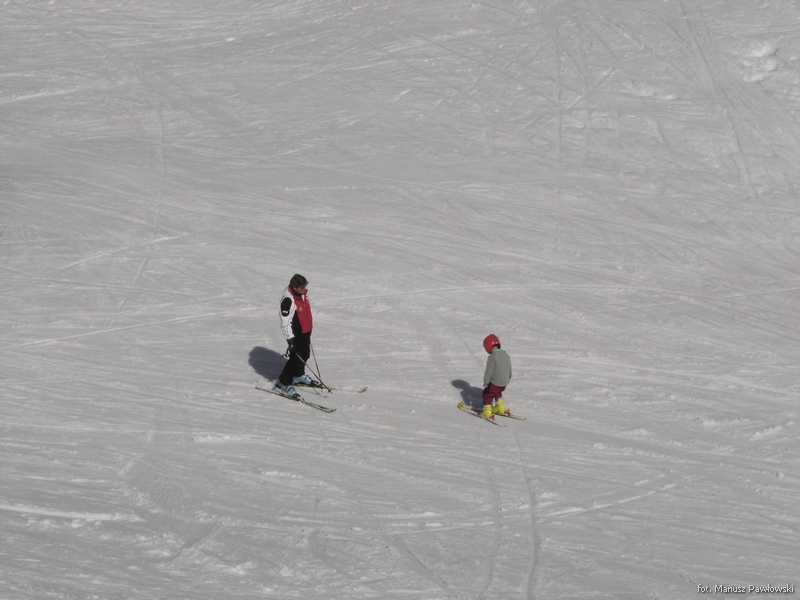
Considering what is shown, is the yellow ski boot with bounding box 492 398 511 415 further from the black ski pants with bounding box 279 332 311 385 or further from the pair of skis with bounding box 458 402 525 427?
the black ski pants with bounding box 279 332 311 385

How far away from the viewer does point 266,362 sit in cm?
1162

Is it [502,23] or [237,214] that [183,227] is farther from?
[502,23]

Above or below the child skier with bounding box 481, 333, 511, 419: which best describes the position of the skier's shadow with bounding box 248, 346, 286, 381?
below

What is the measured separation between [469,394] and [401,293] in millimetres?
2635

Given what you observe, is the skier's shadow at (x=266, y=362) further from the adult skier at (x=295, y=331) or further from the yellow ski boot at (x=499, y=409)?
the yellow ski boot at (x=499, y=409)

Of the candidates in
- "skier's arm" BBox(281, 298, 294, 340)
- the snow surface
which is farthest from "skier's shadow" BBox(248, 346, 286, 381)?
"skier's arm" BBox(281, 298, 294, 340)

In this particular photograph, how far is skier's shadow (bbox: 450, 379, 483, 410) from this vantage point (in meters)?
11.0

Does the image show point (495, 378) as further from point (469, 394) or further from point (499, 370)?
point (469, 394)

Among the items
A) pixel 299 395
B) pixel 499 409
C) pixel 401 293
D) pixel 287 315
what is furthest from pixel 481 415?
pixel 401 293

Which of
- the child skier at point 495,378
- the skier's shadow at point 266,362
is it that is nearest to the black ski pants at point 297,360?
the skier's shadow at point 266,362

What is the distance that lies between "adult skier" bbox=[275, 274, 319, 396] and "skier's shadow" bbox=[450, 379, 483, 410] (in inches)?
70.8

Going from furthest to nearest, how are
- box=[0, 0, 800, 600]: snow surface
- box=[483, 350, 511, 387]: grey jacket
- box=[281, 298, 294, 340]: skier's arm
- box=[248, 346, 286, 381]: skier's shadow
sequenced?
box=[248, 346, 286, 381]: skier's shadow, box=[483, 350, 511, 387]: grey jacket, box=[281, 298, 294, 340]: skier's arm, box=[0, 0, 800, 600]: snow surface

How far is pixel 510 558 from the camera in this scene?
25.3 feet

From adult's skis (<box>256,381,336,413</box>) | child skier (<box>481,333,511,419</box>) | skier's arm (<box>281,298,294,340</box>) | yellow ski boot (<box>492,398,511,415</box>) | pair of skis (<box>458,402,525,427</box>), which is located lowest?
adult's skis (<box>256,381,336,413</box>)
